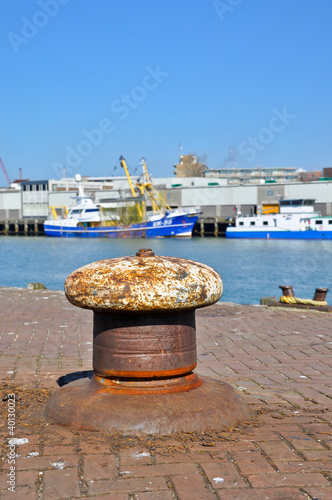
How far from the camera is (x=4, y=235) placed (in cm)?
7969

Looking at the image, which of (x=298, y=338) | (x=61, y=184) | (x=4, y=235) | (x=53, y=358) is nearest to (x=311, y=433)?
(x=53, y=358)

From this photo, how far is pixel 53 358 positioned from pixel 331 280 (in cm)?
2197

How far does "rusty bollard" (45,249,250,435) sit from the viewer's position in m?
3.33

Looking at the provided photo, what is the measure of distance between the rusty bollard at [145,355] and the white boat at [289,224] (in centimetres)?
5398

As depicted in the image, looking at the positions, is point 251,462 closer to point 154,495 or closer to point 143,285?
point 154,495

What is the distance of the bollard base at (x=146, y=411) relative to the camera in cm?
326

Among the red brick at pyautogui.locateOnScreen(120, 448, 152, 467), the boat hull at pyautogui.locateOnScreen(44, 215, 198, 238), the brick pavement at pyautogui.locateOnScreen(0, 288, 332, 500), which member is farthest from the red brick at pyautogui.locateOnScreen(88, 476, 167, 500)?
the boat hull at pyautogui.locateOnScreen(44, 215, 198, 238)

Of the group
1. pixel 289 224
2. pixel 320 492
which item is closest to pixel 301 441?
pixel 320 492

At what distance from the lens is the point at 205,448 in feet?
10.0

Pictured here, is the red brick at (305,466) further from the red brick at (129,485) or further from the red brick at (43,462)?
the red brick at (43,462)

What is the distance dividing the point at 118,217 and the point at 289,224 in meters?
21.6

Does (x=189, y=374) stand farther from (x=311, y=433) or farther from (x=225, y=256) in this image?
(x=225, y=256)

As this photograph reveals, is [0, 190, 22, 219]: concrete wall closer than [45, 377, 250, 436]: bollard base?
No

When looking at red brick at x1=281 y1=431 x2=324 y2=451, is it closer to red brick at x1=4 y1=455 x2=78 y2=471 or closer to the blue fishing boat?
red brick at x1=4 y1=455 x2=78 y2=471
